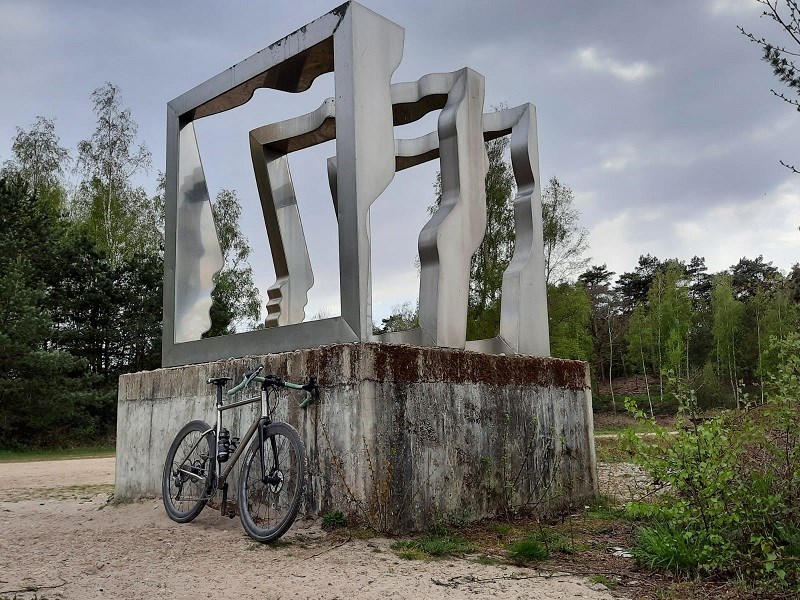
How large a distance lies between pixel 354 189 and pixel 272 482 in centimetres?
216

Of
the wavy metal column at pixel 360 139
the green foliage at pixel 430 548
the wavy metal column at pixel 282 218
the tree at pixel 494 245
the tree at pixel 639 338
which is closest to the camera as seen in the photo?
the green foliage at pixel 430 548

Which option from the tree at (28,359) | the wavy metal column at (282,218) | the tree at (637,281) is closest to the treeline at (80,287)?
the tree at (28,359)

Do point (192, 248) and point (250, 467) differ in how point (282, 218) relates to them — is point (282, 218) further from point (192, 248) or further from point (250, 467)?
point (250, 467)

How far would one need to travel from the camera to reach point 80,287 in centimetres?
2833

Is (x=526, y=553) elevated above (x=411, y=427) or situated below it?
below

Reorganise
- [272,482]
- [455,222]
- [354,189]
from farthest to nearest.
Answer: [455,222] < [354,189] < [272,482]

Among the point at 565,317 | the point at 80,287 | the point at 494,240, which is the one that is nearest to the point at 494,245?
the point at 494,240

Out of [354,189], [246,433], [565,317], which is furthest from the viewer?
[565,317]

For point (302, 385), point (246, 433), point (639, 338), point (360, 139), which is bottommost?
point (246, 433)

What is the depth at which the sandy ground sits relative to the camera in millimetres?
4027

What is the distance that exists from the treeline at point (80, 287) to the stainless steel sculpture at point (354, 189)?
53.3ft

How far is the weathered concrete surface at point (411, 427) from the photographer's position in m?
5.27

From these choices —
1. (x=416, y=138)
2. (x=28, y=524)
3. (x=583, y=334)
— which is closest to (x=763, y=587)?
(x=28, y=524)

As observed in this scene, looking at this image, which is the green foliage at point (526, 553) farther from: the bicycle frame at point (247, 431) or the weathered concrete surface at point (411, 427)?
the bicycle frame at point (247, 431)
